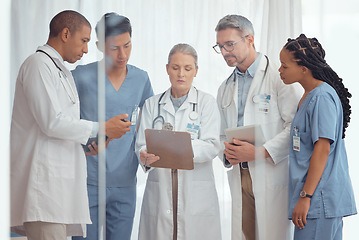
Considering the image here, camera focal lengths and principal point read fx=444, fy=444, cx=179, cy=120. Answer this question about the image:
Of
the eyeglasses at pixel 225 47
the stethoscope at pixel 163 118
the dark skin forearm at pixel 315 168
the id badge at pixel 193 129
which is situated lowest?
the dark skin forearm at pixel 315 168

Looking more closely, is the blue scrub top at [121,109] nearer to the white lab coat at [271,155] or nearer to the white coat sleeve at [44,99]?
the white coat sleeve at [44,99]

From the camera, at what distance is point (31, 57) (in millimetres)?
2090

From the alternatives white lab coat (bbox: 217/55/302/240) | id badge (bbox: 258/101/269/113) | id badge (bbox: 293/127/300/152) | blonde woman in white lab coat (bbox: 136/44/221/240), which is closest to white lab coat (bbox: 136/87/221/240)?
blonde woman in white lab coat (bbox: 136/44/221/240)

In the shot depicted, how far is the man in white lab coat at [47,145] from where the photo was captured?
2004 mm

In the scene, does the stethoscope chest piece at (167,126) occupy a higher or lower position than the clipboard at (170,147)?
higher

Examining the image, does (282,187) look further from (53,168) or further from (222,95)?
(53,168)

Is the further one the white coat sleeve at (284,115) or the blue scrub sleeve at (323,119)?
the white coat sleeve at (284,115)

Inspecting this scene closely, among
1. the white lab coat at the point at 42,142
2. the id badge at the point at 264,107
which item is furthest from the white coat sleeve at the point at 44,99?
the id badge at the point at 264,107

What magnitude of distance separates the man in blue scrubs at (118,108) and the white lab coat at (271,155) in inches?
18.3

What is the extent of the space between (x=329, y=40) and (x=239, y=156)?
0.96 metres

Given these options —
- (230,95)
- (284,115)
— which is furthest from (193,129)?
(284,115)

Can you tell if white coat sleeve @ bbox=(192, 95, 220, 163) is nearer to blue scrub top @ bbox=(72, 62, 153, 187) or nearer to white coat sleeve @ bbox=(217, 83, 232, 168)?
white coat sleeve @ bbox=(217, 83, 232, 168)
